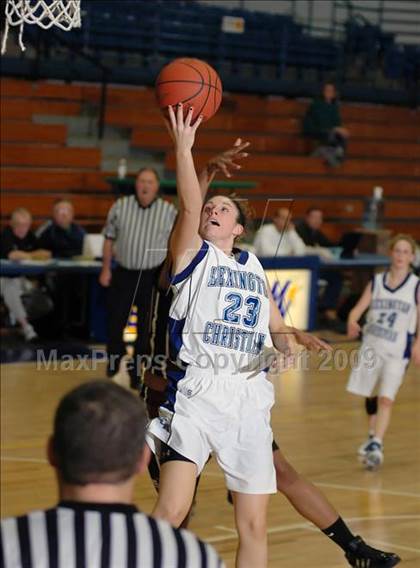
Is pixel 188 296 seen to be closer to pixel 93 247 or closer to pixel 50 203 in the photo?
pixel 93 247

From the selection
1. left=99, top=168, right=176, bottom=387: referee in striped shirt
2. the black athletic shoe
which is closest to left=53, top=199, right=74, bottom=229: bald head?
left=99, top=168, right=176, bottom=387: referee in striped shirt

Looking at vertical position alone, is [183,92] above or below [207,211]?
above

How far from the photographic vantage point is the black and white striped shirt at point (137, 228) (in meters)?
9.71

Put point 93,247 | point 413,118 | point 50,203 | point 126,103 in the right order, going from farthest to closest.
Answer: point 413,118 < point 126,103 < point 50,203 < point 93,247

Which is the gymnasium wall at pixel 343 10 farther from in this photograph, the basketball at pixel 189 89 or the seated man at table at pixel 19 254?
the basketball at pixel 189 89

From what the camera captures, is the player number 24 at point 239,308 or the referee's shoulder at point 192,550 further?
the player number 24 at point 239,308

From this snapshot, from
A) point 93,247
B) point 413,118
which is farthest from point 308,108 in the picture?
point 93,247

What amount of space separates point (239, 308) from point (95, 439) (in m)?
2.30

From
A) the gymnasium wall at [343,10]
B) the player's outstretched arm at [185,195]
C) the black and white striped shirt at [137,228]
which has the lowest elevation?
the black and white striped shirt at [137,228]

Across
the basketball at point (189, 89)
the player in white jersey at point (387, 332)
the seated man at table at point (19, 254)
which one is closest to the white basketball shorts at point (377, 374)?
the player in white jersey at point (387, 332)

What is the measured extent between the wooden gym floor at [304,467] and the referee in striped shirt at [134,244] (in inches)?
25.8

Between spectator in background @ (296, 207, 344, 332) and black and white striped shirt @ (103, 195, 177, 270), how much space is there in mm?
3466

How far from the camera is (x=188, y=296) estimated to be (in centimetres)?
455

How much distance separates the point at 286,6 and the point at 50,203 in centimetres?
668
